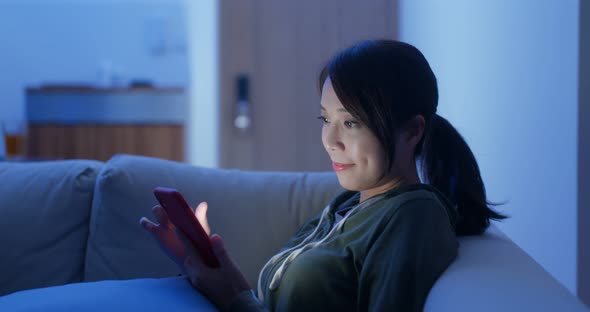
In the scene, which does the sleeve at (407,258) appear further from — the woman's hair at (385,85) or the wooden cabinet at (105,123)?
the wooden cabinet at (105,123)

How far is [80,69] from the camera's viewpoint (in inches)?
263

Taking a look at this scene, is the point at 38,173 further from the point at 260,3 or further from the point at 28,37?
the point at 28,37

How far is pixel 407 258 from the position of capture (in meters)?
0.86

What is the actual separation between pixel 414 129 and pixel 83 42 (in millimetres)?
6326

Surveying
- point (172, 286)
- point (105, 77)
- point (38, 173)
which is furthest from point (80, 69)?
point (172, 286)

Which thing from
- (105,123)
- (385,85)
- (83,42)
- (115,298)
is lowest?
(105,123)

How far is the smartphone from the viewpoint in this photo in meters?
0.94

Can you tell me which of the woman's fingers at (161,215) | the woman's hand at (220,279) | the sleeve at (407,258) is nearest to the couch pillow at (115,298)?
the woman's hand at (220,279)

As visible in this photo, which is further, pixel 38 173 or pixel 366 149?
pixel 38 173

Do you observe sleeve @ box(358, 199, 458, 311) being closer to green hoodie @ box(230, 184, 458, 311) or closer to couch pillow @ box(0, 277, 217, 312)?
green hoodie @ box(230, 184, 458, 311)

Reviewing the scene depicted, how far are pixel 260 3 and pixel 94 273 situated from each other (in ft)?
5.67

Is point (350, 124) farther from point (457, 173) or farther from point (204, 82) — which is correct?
point (204, 82)

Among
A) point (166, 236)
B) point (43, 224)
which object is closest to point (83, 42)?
point (43, 224)

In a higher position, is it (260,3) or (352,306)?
(260,3)
